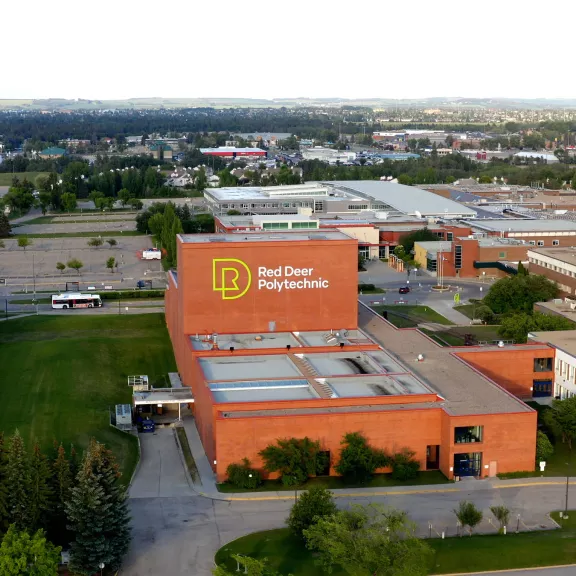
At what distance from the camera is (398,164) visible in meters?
130

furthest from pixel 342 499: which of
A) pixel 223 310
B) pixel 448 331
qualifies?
pixel 448 331

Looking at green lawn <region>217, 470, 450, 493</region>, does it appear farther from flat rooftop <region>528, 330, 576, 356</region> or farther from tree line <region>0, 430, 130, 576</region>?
flat rooftop <region>528, 330, 576, 356</region>

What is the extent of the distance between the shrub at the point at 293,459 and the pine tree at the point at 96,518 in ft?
17.9

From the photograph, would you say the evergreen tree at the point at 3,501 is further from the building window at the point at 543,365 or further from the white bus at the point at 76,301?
the white bus at the point at 76,301

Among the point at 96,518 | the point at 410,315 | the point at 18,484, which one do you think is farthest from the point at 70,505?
the point at 410,315

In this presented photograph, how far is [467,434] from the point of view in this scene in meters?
28.4

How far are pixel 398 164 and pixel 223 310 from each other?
96.4 m

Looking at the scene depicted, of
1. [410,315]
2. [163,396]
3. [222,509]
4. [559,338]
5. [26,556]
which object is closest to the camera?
[26,556]

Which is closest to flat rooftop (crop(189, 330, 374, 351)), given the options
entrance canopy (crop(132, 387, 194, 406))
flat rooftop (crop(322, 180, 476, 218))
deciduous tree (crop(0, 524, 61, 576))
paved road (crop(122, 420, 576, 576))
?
entrance canopy (crop(132, 387, 194, 406))

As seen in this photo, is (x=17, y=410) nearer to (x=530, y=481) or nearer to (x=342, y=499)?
(x=342, y=499)

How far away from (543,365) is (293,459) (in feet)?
43.7

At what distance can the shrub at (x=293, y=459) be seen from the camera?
27.2 meters

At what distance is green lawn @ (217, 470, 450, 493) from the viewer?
27109 mm

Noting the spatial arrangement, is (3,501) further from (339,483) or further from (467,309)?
(467,309)
